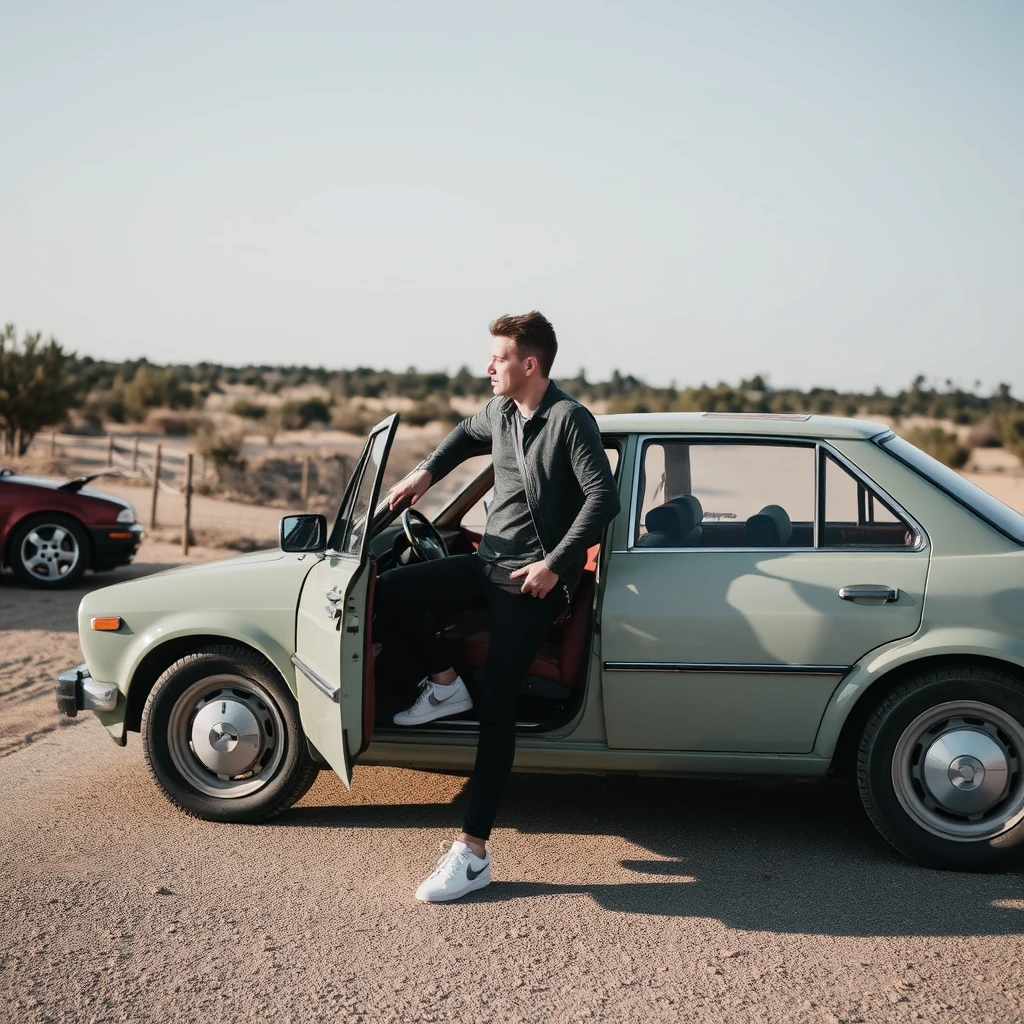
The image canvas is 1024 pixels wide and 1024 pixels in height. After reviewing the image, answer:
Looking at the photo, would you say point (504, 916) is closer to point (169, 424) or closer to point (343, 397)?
point (169, 424)

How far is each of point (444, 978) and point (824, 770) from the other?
180cm

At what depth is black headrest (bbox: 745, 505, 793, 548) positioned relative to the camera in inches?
191

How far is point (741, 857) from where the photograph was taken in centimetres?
484

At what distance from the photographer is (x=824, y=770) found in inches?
186

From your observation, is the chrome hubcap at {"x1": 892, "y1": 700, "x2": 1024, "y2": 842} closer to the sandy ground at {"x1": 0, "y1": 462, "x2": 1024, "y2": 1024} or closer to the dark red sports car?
the sandy ground at {"x1": 0, "y1": 462, "x2": 1024, "y2": 1024}

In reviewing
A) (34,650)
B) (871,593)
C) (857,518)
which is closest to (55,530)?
(34,650)

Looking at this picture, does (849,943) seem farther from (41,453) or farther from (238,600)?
(41,453)

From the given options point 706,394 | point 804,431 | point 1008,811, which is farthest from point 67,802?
point 706,394

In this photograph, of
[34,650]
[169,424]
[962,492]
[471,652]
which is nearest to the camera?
[962,492]

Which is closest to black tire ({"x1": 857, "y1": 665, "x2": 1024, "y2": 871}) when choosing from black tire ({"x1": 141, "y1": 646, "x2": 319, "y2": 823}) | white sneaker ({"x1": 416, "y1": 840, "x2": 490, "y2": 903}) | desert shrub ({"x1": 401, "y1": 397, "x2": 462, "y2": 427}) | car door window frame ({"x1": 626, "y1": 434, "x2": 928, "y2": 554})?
car door window frame ({"x1": 626, "y1": 434, "x2": 928, "y2": 554})

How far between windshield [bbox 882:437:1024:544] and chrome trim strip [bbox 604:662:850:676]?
81 cm

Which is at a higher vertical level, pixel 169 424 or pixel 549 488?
pixel 169 424

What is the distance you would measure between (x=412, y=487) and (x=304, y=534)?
0.61 metres

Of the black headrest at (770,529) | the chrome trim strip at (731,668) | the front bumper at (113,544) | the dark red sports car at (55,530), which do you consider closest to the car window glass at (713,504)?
the black headrest at (770,529)
